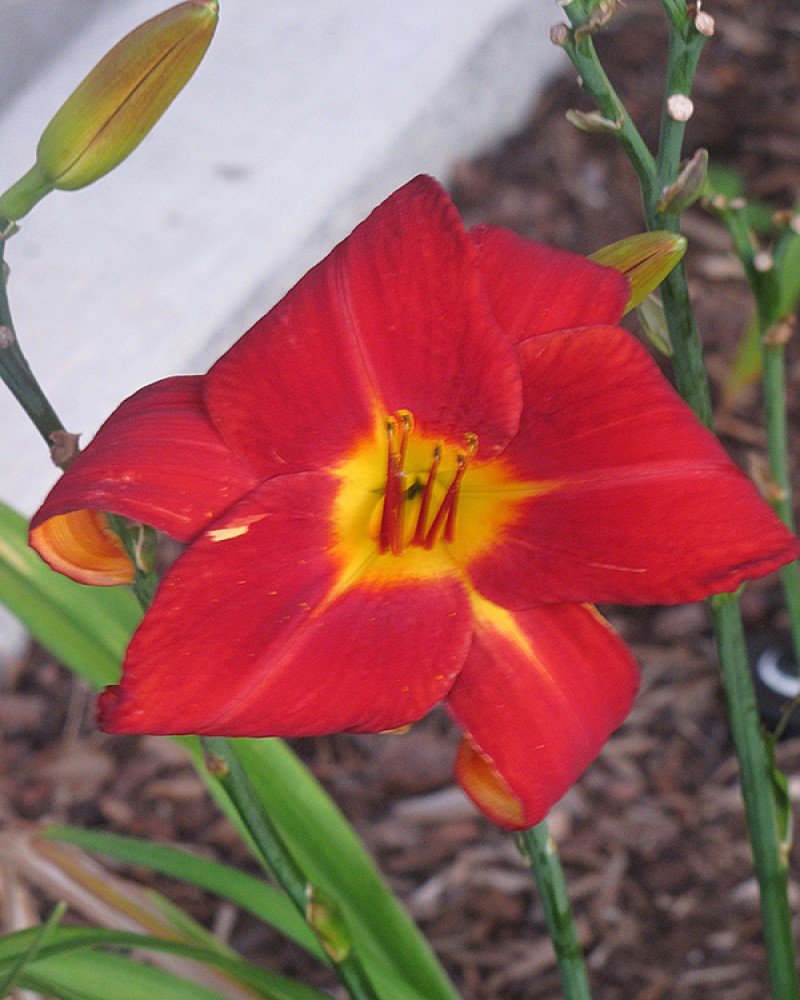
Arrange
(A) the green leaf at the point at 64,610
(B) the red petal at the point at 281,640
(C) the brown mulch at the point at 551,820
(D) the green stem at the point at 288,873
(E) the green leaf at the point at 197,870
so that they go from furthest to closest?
(C) the brown mulch at the point at 551,820 < (A) the green leaf at the point at 64,610 < (E) the green leaf at the point at 197,870 < (D) the green stem at the point at 288,873 < (B) the red petal at the point at 281,640

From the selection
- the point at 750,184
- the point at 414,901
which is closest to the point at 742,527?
the point at 414,901

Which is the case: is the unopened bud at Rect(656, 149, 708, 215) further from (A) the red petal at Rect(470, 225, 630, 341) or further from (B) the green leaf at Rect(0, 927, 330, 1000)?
(B) the green leaf at Rect(0, 927, 330, 1000)

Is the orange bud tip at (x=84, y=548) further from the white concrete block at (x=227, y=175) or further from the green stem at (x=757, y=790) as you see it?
the white concrete block at (x=227, y=175)

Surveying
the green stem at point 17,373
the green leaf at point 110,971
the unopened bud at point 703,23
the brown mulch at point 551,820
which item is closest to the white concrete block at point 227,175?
the brown mulch at point 551,820

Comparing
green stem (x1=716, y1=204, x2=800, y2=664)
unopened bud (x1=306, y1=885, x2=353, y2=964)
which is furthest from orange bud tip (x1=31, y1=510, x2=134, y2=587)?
green stem (x1=716, y1=204, x2=800, y2=664)

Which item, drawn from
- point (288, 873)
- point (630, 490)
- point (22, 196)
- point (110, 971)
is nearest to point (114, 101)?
point (22, 196)
